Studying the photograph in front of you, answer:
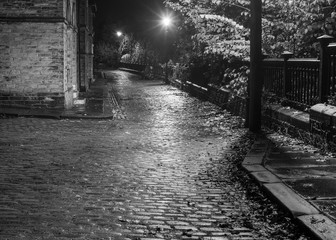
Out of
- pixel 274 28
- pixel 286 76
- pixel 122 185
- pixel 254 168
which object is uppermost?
pixel 274 28

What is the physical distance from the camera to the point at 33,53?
1600 cm

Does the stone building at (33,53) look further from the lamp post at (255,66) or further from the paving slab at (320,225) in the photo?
the paving slab at (320,225)

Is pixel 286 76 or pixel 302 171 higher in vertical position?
pixel 286 76

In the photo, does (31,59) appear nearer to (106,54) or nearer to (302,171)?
(302,171)

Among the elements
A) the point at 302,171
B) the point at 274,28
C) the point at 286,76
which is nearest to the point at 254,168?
the point at 302,171

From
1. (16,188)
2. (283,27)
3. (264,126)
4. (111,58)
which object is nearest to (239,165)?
(16,188)

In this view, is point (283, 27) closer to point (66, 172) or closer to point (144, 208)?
point (66, 172)

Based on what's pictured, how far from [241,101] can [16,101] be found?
7.42 meters

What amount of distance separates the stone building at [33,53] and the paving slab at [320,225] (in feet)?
40.9

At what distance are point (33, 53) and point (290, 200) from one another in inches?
486

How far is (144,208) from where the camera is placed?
222 inches

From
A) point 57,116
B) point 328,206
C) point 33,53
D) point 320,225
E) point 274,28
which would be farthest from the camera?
point 33,53

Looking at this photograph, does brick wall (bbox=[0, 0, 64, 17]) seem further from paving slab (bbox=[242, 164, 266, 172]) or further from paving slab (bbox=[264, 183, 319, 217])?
paving slab (bbox=[264, 183, 319, 217])

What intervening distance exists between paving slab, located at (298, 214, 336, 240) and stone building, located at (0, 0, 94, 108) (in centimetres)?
1248
